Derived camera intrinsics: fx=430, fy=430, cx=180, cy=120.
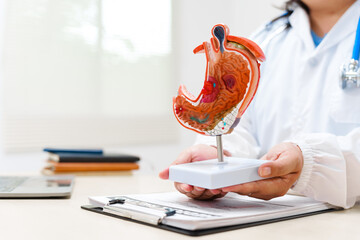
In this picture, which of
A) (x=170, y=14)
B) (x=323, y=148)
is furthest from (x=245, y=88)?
(x=170, y=14)

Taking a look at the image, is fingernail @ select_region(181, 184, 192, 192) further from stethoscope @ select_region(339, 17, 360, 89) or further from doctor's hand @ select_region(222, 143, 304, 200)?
stethoscope @ select_region(339, 17, 360, 89)

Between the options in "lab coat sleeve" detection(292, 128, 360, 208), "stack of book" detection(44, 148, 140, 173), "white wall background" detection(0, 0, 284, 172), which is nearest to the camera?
"lab coat sleeve" detection(292, 128, 360, 208)

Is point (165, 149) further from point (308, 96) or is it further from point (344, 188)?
point (344, 188)

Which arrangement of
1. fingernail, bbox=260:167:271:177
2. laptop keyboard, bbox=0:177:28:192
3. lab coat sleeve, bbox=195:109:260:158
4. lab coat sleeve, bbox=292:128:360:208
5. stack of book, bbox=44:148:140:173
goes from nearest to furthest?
fingernail, bbox=260:167:271:177 → lab coat sleeve, bbox=292:128:360:208 → laptop keyboard, bbox=0:177:28:192 → lab coat sleeve, bbox=195:109:260:158 → stack of book, bbox=44:148:140:173

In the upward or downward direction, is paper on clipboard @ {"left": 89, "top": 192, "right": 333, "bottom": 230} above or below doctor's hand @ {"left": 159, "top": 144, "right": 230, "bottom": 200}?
below

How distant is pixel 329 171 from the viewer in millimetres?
868

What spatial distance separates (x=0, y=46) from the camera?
2.82 m

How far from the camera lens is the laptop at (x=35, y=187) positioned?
3.09 ft

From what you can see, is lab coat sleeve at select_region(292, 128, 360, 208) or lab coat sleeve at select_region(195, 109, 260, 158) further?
lab coat sleeve at select_region(195, 109, 260, 158)

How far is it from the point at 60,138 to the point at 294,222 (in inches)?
102

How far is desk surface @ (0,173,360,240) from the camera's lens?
2.03ft

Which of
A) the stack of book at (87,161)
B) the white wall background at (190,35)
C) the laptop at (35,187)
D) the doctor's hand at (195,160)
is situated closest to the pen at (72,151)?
the stack of book at (87,161)

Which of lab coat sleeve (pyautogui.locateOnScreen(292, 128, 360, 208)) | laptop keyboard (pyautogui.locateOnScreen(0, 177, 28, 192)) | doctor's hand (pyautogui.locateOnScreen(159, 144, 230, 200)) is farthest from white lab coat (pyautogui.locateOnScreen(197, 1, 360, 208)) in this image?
laptop keyboard (pyautogui.locateOnScreen(0, 177, 28, 192))

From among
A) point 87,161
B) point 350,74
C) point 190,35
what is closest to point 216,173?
point 350,74
